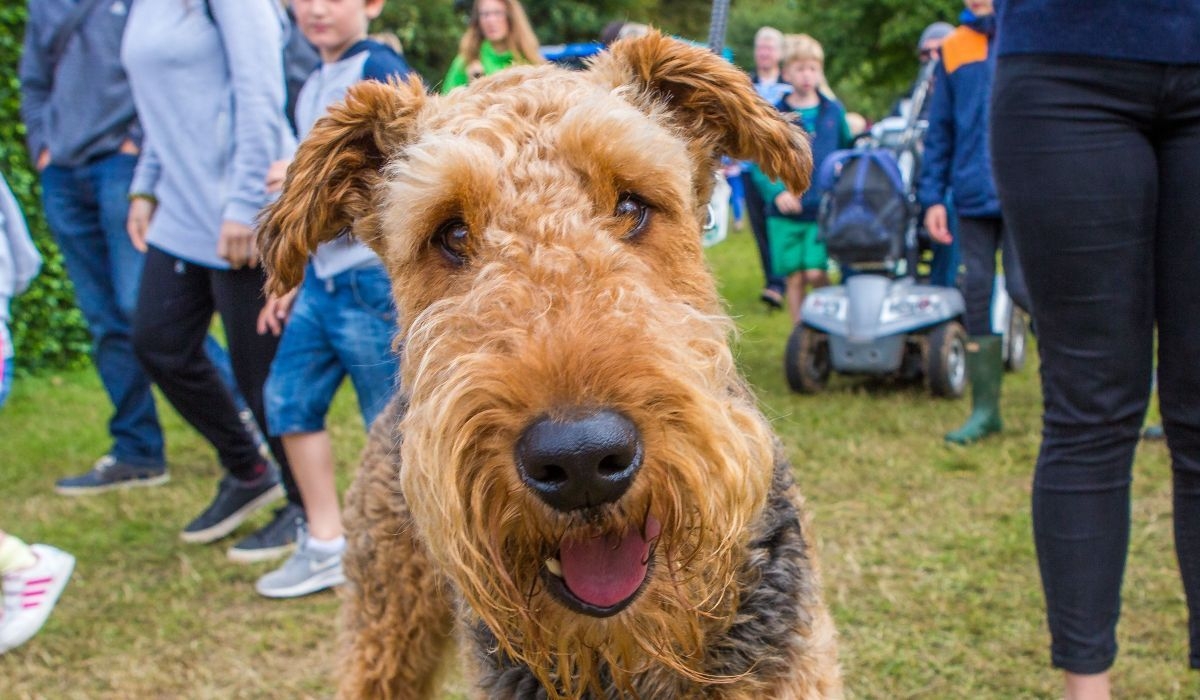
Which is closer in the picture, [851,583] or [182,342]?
[851,583]

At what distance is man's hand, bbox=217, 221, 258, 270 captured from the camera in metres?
3.33

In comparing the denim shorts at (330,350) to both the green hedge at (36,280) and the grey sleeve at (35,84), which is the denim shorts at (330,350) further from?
the green hedge at (36,280)

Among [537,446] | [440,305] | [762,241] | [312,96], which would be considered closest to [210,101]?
[312,96]

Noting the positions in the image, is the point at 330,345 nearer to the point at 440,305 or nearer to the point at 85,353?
the point at 440,305

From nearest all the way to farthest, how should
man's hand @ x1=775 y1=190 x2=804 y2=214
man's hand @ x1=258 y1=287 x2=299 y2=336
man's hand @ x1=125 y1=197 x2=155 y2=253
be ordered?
man's hand @ x1=258 y1=287 x2=299 y2=336 < man's hand @ x1=125 y1=197 x2=155 y2=253 < man's hand @ x1=775 y1=190 x2=804 y2=214

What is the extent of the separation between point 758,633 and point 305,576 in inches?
94.8

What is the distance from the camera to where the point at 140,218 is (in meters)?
4.19

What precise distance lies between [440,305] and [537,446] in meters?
0.53

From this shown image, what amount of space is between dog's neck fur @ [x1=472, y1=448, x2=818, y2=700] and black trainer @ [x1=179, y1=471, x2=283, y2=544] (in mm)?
2793

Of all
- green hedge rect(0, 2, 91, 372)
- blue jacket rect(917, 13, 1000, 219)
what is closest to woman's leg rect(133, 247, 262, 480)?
blue jacket rect(917, 13, 1000, 219)

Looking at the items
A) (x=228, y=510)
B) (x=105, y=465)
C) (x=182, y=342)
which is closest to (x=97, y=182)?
(x=105, y=465)

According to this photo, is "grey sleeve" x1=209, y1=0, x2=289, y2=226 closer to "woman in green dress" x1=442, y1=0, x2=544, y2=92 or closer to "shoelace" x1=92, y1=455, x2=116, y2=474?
"shoelace" x1=92, y1=455, x2=116, y2=474

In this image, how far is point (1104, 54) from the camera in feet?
6.79

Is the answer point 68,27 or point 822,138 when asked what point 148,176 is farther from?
point 822,138
